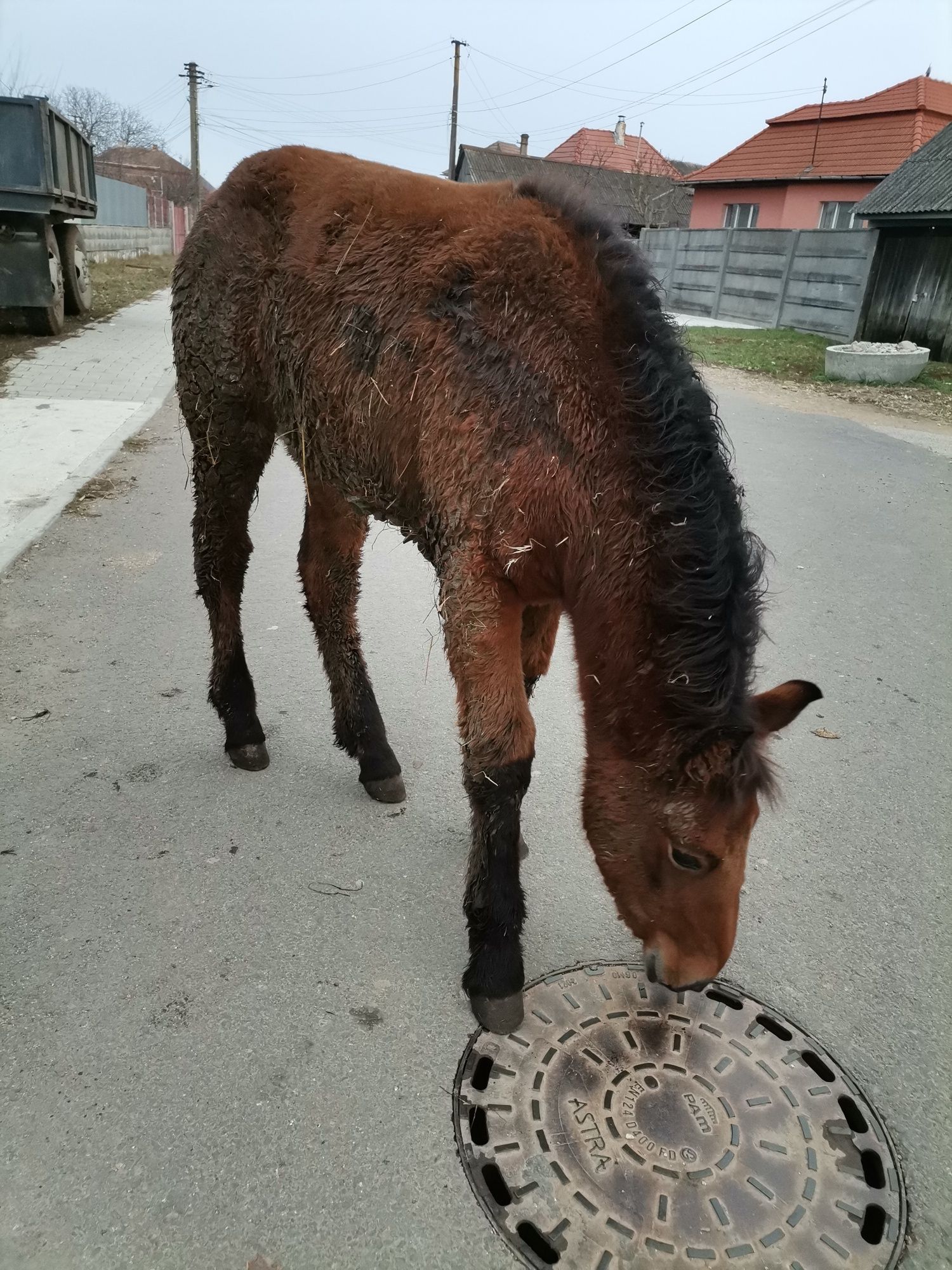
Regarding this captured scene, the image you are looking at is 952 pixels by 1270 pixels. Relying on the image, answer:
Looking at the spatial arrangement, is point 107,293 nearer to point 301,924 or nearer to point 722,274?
point 722,274

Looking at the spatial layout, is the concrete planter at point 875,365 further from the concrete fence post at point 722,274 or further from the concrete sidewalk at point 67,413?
the concrete sidewalk at point 67,413

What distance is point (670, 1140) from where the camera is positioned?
71.2 inches

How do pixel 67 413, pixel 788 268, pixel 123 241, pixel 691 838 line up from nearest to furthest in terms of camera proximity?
pixel 691 838 → pixel 67 413 → pixel 788 268 → pixel 123 241

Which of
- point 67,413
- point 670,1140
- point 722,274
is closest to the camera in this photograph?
point 670,1140

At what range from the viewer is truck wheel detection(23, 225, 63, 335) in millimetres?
10750

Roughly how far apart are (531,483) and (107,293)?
1910 cm

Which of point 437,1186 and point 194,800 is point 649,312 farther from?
point 194,800

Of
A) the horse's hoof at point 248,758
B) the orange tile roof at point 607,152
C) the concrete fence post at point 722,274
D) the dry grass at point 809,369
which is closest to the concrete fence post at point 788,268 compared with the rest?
the dry grass at point 809,369

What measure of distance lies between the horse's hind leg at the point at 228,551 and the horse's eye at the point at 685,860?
6.27 ft

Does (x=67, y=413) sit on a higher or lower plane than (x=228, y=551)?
lower

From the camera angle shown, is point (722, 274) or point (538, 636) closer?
point (538, 636)

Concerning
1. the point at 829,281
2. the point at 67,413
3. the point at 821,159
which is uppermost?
the point at 821,159

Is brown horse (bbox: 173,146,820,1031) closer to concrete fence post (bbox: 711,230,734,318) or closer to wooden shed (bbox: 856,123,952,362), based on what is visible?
wooden shed (bbox: 856,123,952,362)

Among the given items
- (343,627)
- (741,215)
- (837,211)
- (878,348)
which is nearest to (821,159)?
(837,211)
